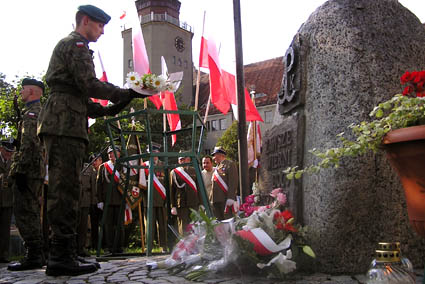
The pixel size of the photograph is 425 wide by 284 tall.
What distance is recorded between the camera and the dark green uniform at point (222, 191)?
839 cm

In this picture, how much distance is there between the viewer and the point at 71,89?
323 cm

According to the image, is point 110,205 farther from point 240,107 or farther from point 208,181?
point 240,107

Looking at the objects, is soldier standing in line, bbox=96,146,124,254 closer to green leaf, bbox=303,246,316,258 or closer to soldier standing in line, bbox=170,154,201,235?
soldier standing in line, bbox=170,154,201,235

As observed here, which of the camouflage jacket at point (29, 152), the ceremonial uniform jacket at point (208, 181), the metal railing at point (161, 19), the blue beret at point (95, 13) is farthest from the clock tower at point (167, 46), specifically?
the blue beret at point (95, 13)

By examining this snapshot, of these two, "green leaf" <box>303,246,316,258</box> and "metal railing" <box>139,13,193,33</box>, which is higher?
"metal railing" <box>139,13,193,33</box>

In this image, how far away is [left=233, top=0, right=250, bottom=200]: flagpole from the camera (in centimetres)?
523

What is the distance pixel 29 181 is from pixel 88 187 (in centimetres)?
429

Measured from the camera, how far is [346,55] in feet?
10.4

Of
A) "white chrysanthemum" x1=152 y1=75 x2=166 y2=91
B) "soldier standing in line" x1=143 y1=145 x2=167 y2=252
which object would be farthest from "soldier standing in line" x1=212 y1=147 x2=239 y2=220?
"white chrysanthemum" x1=152 y1=75 x2=166 y2=91

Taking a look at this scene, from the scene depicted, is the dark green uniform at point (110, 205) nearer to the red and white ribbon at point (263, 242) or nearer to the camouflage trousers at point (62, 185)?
the camouflage trousers at point (62, 185)

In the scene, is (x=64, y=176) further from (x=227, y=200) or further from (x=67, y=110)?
(x=227, y=200)

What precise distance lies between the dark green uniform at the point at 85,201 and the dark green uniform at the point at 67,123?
4868mm

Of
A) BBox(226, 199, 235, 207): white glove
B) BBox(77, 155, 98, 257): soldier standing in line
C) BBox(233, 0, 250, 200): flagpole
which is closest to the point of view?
BBox(233, 0, 250, 200): flagpole

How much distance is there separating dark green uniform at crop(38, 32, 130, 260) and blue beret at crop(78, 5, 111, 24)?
0.56 ft
